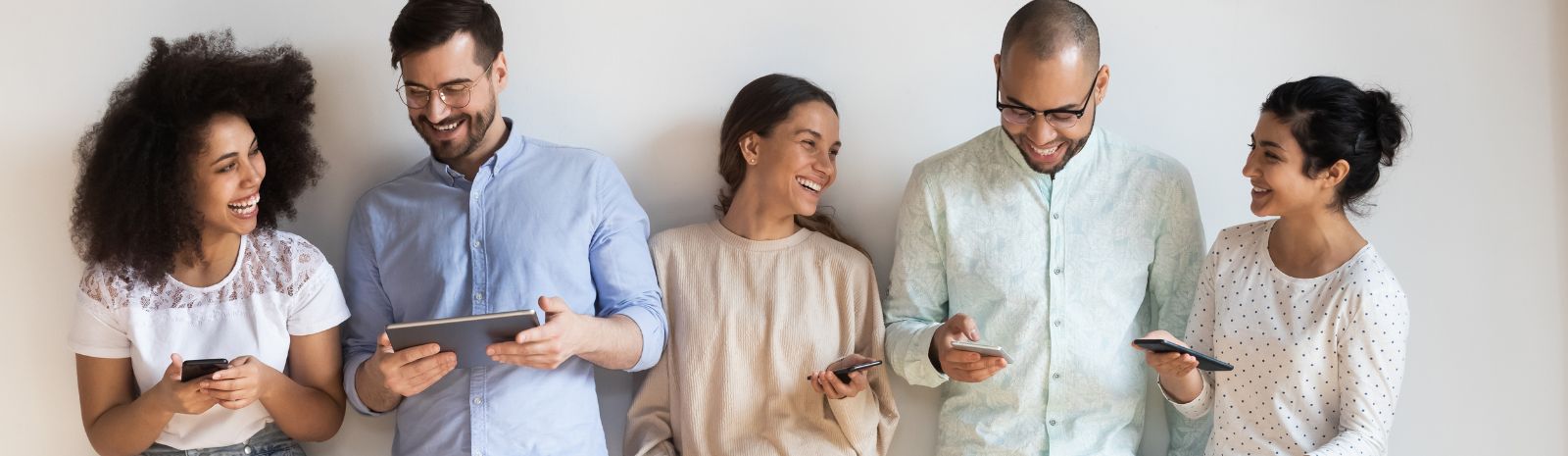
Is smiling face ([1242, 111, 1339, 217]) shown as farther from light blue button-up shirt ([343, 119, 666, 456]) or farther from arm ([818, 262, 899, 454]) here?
light blue button-up shirt ([343, 119, 666, 456])

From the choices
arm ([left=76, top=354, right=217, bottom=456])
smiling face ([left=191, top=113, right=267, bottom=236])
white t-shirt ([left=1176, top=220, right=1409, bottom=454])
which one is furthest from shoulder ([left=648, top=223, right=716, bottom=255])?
white t-shirt ([left=1176, top=220, right=1409, bottom=454])

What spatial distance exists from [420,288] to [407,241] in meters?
0.13

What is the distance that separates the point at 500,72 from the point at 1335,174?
1.95m

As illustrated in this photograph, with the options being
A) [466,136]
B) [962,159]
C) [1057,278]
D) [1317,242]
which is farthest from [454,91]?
[1317,242]

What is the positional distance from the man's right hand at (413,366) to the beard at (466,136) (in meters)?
0.48

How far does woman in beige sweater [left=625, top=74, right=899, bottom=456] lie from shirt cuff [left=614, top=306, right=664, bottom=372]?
0.10m

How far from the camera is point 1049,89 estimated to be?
268cm

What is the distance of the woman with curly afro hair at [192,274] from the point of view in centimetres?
281

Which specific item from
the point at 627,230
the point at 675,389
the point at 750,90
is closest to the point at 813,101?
the point at 750,90

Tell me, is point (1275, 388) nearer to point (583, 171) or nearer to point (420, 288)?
point (583, 171)

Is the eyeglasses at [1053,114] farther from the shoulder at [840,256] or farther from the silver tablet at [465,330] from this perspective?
the silver tablet at [465,330]

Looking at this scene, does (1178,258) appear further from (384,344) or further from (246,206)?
(246,206)

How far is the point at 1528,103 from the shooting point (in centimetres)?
309

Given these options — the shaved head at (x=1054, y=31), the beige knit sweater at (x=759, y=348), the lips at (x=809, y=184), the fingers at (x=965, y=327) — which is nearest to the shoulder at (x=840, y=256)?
the beige knit sweater at (x=759, y=348)
